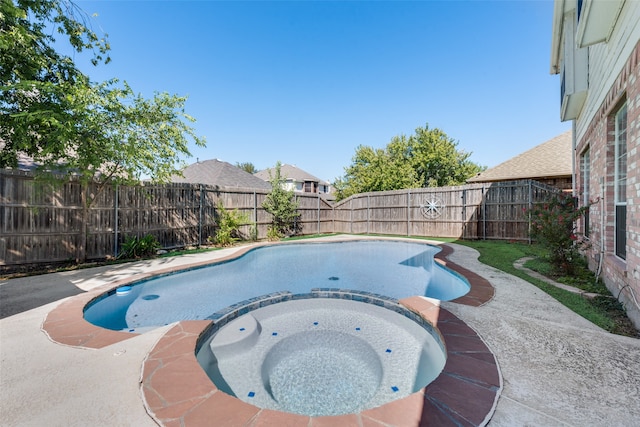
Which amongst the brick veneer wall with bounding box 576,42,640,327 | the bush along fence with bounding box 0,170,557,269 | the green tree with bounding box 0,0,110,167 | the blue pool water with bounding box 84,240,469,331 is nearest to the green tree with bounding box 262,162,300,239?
the bush along fence with bounding box 0,170,557,269

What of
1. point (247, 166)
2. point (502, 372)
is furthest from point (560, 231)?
point (247, 166)

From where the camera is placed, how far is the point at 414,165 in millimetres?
25703

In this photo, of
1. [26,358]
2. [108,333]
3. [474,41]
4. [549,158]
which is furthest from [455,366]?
[549,158]

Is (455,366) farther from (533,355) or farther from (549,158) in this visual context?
(549,158)

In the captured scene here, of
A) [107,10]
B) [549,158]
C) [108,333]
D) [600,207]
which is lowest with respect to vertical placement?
[108,333]

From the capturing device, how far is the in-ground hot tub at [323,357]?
247 centimetres

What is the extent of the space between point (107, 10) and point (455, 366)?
11.0 meters

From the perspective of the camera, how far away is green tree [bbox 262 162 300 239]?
1259 centimetres

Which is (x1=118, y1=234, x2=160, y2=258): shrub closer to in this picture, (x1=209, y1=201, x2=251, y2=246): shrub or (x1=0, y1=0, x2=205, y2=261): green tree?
(x1=0, y1=0, x2=205, y2=261): green tree

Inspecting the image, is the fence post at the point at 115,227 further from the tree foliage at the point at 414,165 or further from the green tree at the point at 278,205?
the tree foliage at the point at 414,165

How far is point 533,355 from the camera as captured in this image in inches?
99.4

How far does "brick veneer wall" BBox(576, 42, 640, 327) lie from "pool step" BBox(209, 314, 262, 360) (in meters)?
4.56

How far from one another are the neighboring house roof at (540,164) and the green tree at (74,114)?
15640 mm

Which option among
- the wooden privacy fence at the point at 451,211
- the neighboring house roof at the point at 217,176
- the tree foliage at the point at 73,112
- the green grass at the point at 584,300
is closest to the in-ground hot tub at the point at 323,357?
the green grass at the point at 584,300
